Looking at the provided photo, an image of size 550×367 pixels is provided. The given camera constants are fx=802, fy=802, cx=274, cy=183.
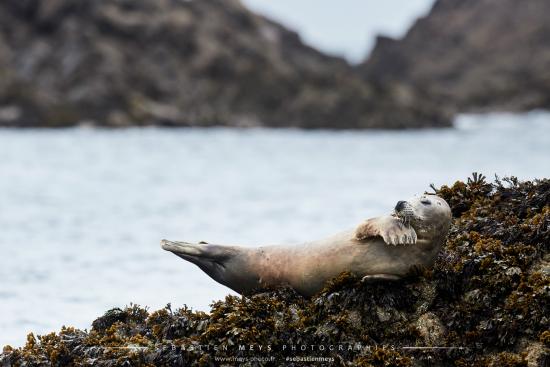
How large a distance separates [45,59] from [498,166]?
65.2 metres

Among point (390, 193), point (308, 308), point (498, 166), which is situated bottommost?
point (308, 308)

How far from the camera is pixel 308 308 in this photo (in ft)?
17.6

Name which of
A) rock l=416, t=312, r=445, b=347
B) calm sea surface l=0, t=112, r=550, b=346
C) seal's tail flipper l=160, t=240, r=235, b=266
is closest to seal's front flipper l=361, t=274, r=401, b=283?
rock l=416, t=312, r=445, b=347

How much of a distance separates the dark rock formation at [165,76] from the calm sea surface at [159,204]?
30.4 m

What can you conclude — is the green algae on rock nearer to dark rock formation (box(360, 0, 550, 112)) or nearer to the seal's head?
the seal's head

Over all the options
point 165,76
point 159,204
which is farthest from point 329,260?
point 165,76

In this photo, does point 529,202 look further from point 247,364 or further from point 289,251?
point 247,364

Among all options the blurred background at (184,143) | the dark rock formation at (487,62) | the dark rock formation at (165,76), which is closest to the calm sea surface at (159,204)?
the blurred background at (184,143)

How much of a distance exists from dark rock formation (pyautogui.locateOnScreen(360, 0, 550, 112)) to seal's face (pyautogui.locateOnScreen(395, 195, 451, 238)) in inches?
4797

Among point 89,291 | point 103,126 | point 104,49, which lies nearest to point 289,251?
point 89,291

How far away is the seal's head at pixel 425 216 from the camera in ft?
17.6

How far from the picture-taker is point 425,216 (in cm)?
542

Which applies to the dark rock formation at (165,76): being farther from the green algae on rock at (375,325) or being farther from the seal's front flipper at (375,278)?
the seal's front flipper at (375,278)

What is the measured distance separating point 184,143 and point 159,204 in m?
34.7
